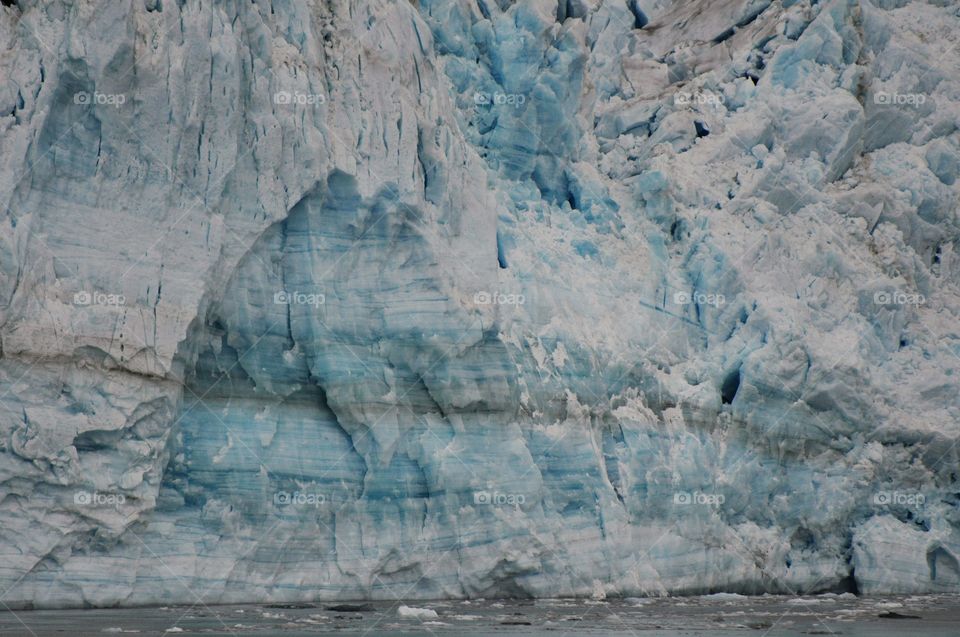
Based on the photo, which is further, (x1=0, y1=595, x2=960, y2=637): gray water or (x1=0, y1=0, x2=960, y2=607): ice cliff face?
(x1=0, y1=0, x2=960, y2=607): ice cliff face

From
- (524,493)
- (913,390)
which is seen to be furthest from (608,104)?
(524,493)

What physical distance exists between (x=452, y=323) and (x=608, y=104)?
6953 millimetres

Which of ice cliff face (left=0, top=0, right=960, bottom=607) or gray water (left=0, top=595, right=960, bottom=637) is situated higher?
ice cliff face (left=0, top=0, right=960, bottom=607)

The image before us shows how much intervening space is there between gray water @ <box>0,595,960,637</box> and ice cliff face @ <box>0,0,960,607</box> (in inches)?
26.6

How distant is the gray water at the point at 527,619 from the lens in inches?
453

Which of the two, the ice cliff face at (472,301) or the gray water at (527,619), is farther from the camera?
the ice cliff face at (472,301)

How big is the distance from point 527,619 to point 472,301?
399cm

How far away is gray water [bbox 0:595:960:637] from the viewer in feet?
37.8

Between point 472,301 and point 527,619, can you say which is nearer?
point 527,619

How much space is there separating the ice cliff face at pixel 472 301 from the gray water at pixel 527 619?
0.68 m

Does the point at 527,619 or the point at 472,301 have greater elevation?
the point at 472,301

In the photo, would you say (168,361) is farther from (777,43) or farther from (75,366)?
(777,43)

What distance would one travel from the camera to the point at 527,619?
13.4 meters

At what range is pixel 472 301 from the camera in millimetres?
15555
